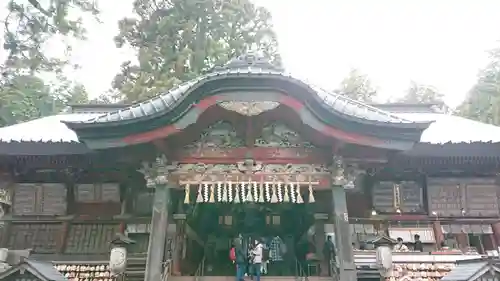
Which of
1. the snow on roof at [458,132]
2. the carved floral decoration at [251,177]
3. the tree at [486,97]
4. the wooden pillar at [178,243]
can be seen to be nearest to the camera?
the carved floral decoration at [251,177]

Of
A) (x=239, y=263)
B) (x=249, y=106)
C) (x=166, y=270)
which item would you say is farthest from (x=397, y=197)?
(x=166, y=270)

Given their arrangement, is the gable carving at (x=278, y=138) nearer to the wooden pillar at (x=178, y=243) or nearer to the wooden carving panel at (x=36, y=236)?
the wooden pillar at (x=178, y=243)

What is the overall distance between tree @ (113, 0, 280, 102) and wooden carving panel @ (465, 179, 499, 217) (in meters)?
16.1

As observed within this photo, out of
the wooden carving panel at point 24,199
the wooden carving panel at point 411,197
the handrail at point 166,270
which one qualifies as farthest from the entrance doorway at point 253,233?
the wooden carving panel at point 24,199

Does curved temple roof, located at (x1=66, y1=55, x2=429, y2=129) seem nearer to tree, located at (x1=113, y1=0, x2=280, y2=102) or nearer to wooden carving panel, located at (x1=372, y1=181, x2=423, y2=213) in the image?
wooden carving panel, located at (x1=372, y1=181, x2=423, y2=213)

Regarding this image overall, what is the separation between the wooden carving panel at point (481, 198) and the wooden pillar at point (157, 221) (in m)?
6.73

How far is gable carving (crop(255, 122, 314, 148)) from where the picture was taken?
9641 millimetres

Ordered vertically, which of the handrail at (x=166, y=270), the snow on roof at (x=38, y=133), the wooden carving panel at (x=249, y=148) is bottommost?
the handrail at (x=166, y=270)

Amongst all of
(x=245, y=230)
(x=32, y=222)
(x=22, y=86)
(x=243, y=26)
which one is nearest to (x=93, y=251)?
(x=32, y=222)

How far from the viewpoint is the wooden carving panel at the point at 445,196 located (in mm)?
10836

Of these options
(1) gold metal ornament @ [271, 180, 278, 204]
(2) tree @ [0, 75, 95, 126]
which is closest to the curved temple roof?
(1) gold metal ornament @ [271, 180, 278, 204]

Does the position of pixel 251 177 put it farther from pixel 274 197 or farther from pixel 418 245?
pixel 418 245

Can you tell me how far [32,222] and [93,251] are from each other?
5.45 feet

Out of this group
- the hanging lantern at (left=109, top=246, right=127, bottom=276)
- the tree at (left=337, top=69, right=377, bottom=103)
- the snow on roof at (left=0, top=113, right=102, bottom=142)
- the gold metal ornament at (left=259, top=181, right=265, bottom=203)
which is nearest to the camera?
the hanging lantern at (left=109, top=246, right=127, bottom=276)
